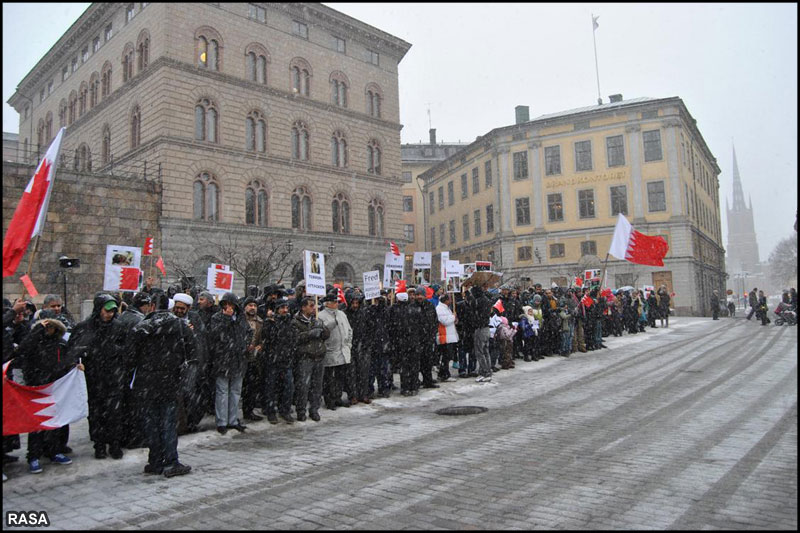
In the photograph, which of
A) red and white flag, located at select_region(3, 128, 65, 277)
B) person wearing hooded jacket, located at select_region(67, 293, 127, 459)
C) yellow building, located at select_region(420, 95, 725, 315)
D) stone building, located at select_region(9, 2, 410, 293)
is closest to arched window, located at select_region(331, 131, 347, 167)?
stone building, located at select_region(9, 2, 410, 293)

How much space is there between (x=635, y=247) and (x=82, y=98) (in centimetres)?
3462

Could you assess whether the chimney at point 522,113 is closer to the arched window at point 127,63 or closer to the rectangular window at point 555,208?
the rectangular window at point 555,208

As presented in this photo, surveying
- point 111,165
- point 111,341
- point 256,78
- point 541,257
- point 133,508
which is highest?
point 256,78

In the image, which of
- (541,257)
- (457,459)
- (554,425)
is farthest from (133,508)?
(541,257)

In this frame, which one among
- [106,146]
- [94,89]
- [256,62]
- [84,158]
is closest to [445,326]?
[256,62]

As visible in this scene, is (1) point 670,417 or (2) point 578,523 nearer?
(2) point 578,523

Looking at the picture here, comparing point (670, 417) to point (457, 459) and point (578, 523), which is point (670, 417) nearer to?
point (457, 459)

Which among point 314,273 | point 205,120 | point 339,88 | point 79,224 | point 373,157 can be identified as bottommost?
point 314,273

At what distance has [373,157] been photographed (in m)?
39.0

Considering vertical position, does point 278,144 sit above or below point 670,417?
above

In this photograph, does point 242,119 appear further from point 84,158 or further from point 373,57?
point 84,158

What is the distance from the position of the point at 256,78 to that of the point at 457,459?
101 feet

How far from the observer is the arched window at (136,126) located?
30.8 m

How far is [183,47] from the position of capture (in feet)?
96.4
